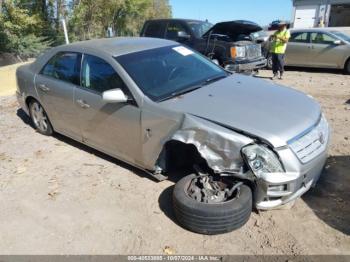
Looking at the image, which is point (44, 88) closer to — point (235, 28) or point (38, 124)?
point (38, 124)

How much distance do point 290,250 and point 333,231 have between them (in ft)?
1.65

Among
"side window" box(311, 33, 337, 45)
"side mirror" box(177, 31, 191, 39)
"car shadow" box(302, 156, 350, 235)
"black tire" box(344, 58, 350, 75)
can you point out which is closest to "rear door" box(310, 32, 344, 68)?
"side window" box(311, 33, 337, 45)

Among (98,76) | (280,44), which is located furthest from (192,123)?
(280,44)

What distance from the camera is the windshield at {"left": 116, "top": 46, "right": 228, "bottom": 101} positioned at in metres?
4.24

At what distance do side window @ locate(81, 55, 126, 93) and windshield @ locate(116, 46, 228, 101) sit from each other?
0.17 meters

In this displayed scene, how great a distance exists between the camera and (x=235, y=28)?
9664 millimetres

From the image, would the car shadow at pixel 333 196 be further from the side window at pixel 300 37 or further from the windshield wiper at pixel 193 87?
the side window at pixel 300 37

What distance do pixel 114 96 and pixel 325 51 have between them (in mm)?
9073

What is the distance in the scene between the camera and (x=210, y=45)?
32.4 ft

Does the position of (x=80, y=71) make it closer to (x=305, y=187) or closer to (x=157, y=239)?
(x=157, y=239)

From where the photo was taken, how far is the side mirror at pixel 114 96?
4.07 m

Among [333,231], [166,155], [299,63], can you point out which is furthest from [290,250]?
[299,63]

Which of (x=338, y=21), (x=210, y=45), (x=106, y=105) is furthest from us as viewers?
(x=338, y=21)

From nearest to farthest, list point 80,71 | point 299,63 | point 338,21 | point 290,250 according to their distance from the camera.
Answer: point 290,250 → point 80,71 → point 299,63 → point 338,21
